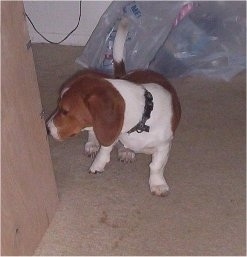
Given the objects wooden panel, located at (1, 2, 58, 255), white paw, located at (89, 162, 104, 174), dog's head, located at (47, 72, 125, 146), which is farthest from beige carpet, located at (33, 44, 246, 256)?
dog's head, located at (47, 72, 125, 146)

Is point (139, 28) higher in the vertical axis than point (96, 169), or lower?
higher

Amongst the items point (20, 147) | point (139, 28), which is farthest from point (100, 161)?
point (139, 28)

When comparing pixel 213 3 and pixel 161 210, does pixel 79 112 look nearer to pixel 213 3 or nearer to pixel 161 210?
pixel 161 210

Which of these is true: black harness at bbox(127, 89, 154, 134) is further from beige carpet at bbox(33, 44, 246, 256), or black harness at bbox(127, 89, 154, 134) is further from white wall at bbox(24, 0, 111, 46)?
white wall at bbox(24, 0, 111, 46)

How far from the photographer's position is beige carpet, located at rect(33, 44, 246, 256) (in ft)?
4.77

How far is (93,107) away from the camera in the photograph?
1403 mm

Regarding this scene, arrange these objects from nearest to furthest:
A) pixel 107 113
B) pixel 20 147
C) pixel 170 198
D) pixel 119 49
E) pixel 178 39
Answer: pixel 20 147, pixel 107 113, pixel 170 198, pixel 119 49, pixel 178 39

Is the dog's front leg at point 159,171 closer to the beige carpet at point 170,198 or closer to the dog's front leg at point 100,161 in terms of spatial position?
the beige carpet at point 170,198

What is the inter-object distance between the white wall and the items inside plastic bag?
252 mm

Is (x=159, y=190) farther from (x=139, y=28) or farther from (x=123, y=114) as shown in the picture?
(x=139, y=28)

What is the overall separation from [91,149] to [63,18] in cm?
99

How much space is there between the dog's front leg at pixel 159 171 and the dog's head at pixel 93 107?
0.22m

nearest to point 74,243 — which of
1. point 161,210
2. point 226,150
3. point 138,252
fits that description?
point 138,252

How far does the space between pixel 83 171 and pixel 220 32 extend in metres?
1.01
